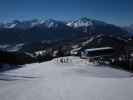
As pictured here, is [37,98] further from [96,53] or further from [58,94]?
[96,53]

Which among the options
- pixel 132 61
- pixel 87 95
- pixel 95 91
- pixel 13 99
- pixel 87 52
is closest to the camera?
pixel 13 99

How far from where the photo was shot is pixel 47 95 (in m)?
7.62

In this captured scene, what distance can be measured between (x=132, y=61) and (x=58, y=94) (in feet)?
89.8

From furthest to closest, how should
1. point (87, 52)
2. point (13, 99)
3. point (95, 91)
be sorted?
1. point (87, 52)
2. point (95, 91)
3. point (13, 99)

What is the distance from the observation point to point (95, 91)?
8.09m

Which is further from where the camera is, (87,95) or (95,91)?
(95,91)

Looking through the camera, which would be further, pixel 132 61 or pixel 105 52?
pixel 105 52

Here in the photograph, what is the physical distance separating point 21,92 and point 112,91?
4.07 meters

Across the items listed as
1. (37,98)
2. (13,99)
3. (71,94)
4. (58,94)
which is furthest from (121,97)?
(13,99)

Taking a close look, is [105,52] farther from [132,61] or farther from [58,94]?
[58,94]

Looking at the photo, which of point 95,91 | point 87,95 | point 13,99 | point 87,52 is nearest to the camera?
point 13,99

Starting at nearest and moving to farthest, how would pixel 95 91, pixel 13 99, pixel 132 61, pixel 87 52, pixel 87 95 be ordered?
1. pixel 13 99
2. pixel 87 95
3. pixel 95 91
4. pixel 132 61
5. pixel 87 52

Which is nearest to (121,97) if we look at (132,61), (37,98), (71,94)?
(71,94)

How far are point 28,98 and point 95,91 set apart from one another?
9.73 feet
